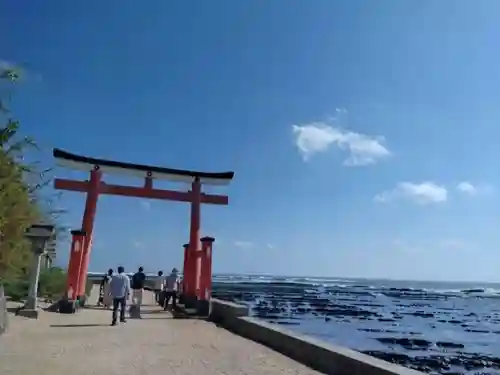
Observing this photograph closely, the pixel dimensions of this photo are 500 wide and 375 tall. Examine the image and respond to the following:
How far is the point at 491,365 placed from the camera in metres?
16.8

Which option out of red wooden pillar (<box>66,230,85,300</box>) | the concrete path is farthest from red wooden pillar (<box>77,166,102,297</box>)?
the concrete path

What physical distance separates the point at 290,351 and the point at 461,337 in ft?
62.3

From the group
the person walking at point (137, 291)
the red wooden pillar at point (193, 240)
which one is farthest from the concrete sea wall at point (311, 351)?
the red wooden pillar at point (193, 240)

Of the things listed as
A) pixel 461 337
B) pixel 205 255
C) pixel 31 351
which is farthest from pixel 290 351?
pixel 461 337

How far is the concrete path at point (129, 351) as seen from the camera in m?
6.84

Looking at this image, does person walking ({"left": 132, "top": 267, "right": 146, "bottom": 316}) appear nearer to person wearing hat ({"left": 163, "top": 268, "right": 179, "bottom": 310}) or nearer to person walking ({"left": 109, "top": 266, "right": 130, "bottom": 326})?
person walking ({"left": 109, "top": 266, "right": 130, "bottom": 326})

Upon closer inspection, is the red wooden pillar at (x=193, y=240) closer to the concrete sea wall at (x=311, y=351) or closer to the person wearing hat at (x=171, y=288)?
the person wearing hat at (x=171, y=288)

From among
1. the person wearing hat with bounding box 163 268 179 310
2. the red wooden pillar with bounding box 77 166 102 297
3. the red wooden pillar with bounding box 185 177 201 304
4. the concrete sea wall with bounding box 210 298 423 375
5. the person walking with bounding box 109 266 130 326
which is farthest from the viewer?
the person wearing hat with bounding box 163 268 179 310

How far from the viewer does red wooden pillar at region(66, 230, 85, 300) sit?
1423 cm

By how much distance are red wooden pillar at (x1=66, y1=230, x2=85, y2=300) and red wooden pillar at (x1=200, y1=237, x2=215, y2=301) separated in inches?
133

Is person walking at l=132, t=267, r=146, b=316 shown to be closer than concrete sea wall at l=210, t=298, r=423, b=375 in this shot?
No

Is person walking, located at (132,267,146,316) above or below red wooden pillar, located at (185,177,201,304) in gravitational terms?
below

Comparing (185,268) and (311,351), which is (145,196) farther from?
(311,351)

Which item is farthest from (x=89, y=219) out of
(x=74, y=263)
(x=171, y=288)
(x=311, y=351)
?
(x=311, y=351)
